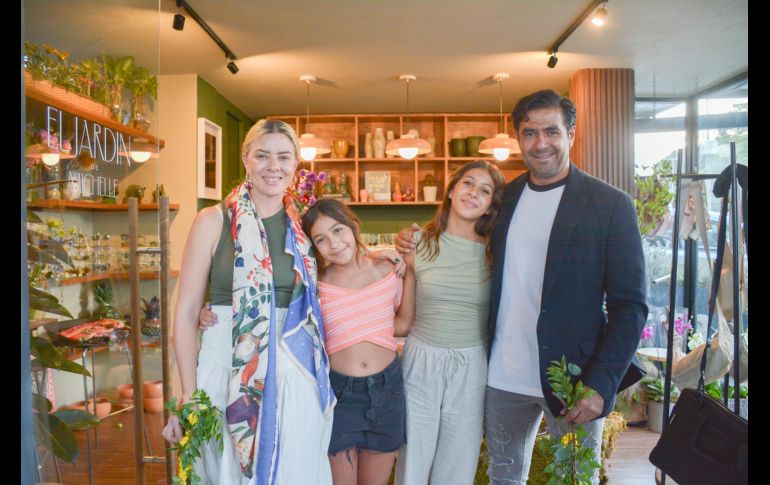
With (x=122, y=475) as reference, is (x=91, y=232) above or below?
above

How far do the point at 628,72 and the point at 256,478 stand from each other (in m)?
2.04

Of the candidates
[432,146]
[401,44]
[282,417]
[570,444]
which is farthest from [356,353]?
[432,146]

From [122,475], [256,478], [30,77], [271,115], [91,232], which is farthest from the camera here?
[271,115]

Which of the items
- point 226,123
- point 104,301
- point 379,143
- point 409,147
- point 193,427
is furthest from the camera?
point 379,143

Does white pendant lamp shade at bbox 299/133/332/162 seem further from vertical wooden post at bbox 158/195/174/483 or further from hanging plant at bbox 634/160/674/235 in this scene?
hanging plant at bbox 634/160/674/235

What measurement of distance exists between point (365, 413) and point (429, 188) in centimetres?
327

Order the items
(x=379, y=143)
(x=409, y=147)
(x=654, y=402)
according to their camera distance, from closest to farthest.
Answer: (x=654, y=402) → (x=409, y=147) → (x=379, y=143)

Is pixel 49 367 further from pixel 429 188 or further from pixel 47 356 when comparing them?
pixel 429 188

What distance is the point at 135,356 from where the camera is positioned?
5.16 feet

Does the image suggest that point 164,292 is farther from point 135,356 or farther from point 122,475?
point 122,475

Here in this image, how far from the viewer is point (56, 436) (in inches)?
40.8
